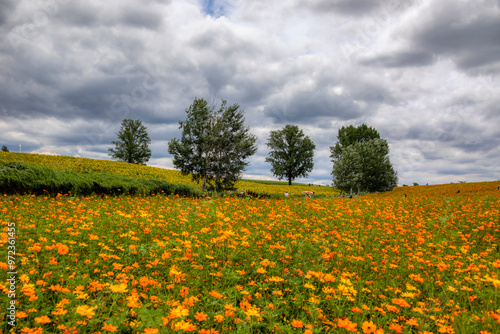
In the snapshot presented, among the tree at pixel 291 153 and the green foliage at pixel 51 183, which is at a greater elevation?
the tree at pixel 291 153

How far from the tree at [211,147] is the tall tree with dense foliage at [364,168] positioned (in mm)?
18741

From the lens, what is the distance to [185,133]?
2488 centimetres

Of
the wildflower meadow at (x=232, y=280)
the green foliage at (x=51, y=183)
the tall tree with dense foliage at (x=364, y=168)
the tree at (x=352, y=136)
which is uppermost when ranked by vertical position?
the tree at (x=352, y=136)

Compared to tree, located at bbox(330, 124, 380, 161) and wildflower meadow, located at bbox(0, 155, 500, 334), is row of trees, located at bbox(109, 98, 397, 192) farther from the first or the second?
wildflower meadow, located at bbox(0, 155, 500, 334)

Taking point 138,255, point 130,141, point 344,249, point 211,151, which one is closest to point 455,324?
point 344,249

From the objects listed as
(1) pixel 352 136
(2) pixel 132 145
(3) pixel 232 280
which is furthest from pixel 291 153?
(3) pixel 232 280

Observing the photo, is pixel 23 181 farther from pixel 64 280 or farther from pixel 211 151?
pixel 211 151

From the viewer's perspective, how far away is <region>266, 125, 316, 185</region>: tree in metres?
58.2

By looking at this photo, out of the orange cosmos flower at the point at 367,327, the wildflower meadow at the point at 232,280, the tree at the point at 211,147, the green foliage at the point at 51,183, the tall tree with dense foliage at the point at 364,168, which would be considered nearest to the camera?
the orange cosmos flower at the point at 367,327

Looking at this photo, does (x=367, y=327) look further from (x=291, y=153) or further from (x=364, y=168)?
(x=291, y=153)

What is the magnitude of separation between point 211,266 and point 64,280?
6.88 ft

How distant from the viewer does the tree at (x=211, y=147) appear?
80.5 ft

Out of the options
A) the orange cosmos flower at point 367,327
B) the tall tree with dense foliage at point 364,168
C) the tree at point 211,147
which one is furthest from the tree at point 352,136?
the orange cosmos flower at point 367,327

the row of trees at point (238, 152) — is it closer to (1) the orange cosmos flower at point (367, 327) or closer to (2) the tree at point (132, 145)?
(2) the tree at point (132, 145)
